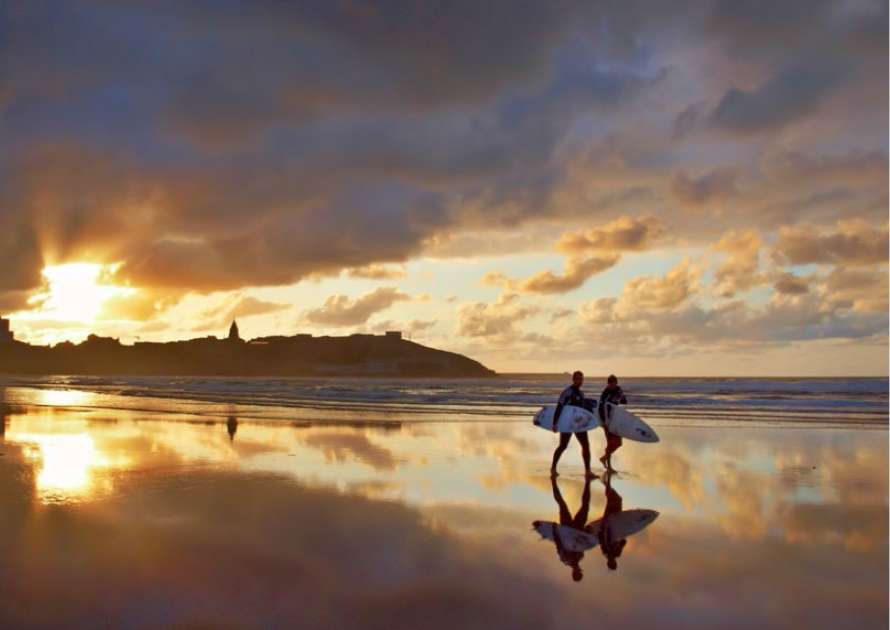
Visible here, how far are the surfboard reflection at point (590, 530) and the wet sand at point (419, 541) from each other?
0.10m

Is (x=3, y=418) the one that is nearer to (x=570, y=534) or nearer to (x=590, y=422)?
(x=590, y=422)

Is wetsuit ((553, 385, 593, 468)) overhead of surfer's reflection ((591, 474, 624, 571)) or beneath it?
overhead

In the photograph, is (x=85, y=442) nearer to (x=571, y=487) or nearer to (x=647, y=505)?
(x=571, y=487)

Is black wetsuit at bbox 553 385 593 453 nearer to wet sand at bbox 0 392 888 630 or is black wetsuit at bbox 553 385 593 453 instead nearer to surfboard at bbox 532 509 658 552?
wet sand at bbox 0 392 888 630

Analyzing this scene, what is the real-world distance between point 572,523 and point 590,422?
4.34 m

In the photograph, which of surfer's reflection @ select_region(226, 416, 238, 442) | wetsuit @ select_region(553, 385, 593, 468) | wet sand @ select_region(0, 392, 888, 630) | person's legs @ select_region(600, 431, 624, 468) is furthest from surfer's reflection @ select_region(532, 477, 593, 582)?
surfer's reflection @ select_region(226, 416, 238, 442)

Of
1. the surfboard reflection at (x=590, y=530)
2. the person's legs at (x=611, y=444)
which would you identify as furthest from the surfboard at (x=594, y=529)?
the person's legs at (x=611, y=444)

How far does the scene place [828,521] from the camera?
991 cm

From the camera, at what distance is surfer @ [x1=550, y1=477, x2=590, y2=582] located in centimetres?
762

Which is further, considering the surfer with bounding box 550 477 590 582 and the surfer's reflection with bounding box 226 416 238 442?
the surfer's reflection with bounding box 226 416 238 442

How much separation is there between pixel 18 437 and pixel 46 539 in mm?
13404

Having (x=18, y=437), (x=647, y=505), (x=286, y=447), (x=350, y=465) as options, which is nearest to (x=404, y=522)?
(x=647, y=505)

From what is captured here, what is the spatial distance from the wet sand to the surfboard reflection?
4.1 inches

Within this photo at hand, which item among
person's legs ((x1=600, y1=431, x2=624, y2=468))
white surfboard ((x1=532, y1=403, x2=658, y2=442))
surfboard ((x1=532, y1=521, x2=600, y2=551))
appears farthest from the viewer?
person's legs ((x1=600, y1=431, x2=624, y2=468))
